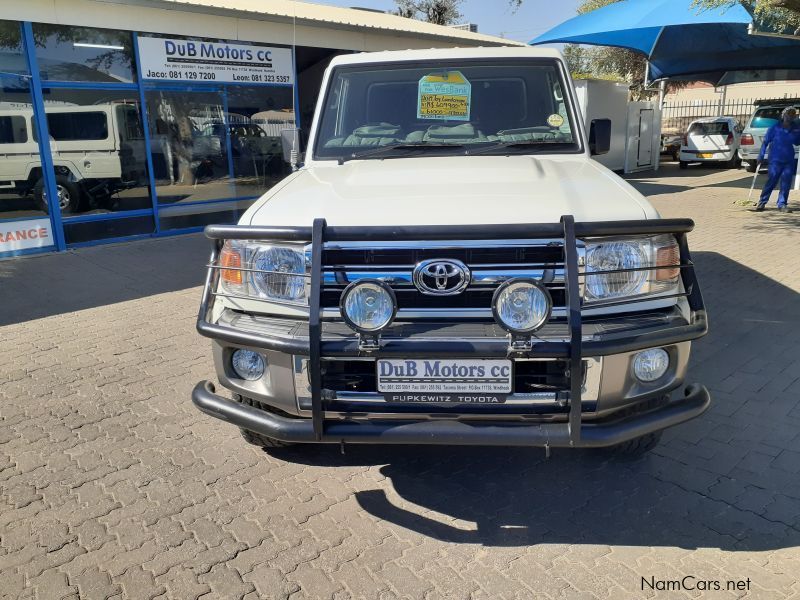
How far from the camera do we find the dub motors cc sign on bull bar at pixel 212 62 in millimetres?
10961

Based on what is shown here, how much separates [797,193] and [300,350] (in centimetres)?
1634

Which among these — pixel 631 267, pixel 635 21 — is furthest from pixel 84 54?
pixel 635 21

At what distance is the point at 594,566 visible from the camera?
2.91 meters

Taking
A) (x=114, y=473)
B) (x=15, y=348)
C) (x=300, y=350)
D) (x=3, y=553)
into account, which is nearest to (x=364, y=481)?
(x=300, y=350)

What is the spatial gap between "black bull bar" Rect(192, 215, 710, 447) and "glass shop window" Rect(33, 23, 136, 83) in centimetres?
901

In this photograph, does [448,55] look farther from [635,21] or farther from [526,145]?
[635,21]

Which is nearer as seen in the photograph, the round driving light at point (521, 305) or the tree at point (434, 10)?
the round driving light at point (521, 305)

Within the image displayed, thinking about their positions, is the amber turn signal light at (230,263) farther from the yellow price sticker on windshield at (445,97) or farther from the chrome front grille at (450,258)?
the yellow price sticker on windshield at (445,97)

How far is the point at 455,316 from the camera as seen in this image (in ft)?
9.37

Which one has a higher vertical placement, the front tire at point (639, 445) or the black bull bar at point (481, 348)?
the black bull bar at point (481, 348)

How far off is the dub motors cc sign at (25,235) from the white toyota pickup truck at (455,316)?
26.4 ft

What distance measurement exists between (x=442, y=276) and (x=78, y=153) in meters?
9.67

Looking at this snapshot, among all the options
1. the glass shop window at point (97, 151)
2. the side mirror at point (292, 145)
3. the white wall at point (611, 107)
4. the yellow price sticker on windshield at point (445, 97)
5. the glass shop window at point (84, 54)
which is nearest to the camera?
the yellow price sticker on windshield at point (445, 97)

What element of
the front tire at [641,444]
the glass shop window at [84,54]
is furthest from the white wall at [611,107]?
the front tire at [641,444]
